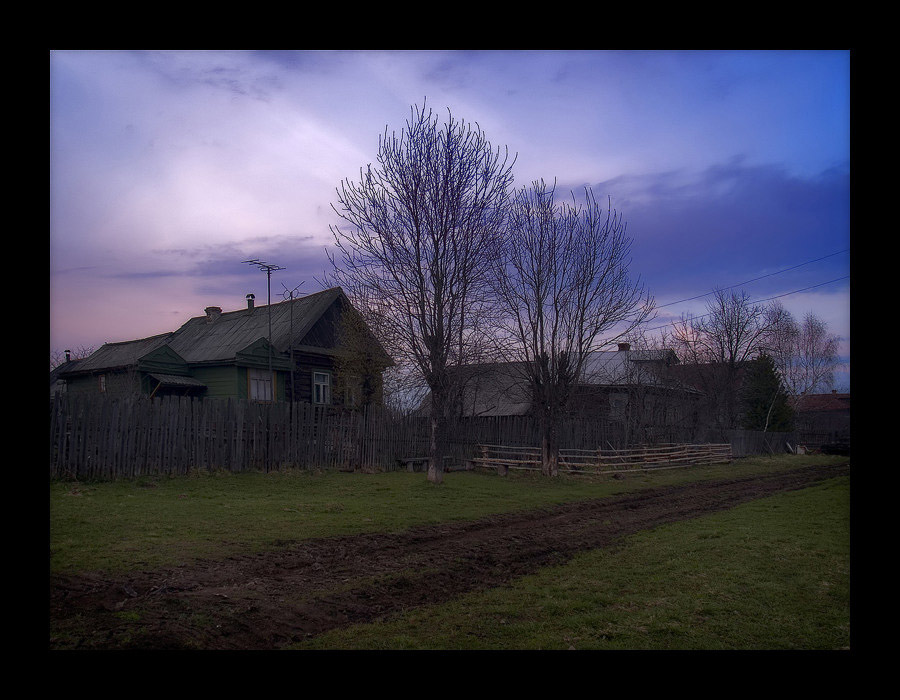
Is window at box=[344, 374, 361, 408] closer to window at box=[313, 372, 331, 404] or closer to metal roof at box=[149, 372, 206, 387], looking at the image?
window at box=[313, 372, 331, 404]

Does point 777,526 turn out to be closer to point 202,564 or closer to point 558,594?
point 558,594

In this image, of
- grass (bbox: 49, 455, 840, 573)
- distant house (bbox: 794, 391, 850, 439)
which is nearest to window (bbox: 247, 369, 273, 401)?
grass (bbox: 49, 455, 840, 573)

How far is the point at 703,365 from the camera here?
146 feet

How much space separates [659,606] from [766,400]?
46764mm

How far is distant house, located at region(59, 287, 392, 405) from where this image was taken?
2464cm

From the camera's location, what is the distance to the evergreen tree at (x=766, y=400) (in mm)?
45781

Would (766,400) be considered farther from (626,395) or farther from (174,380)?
(174,380)

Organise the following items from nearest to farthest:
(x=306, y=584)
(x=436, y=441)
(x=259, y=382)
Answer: (x=306, y=584) → (x=436, y=441) → (x=259, y=382)

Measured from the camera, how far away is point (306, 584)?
6.46 metres

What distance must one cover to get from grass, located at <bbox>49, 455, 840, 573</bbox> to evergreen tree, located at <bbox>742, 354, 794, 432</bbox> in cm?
3221

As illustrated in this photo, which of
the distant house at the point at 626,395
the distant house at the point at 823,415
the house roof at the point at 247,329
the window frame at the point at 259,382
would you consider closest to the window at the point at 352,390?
the house roof at the point at 247,329

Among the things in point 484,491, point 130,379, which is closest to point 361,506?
point 484,491

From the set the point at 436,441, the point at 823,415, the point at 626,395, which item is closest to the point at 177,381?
the point at 436,441
